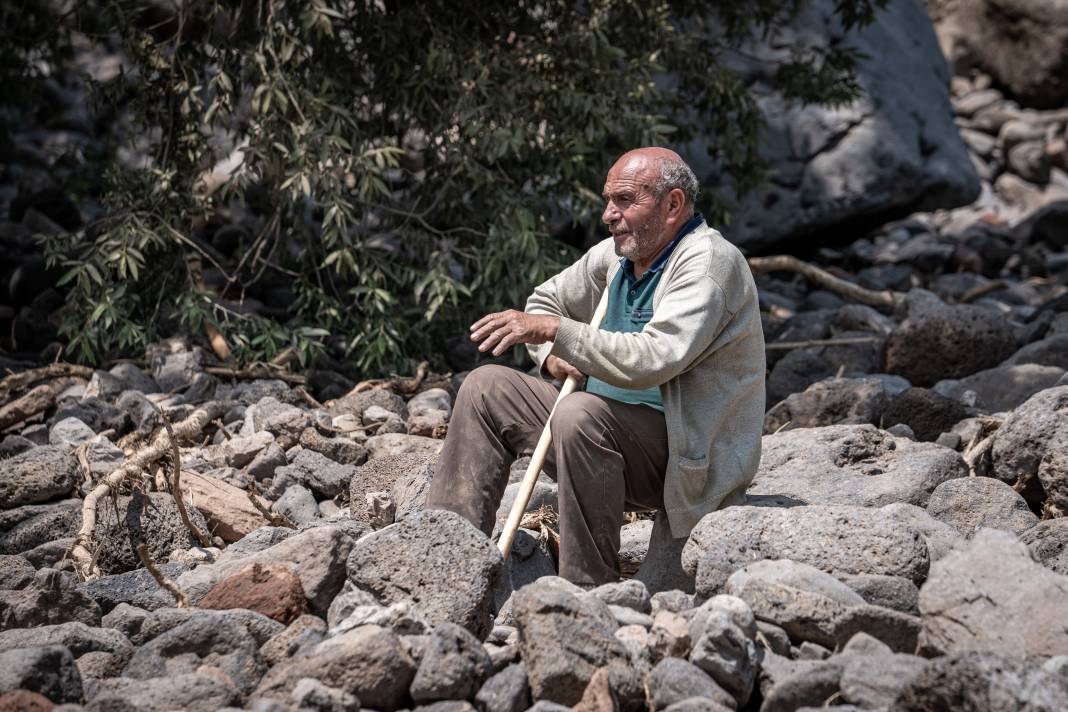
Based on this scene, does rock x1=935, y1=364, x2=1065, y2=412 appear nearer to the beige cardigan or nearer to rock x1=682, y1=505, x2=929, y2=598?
the beige cardigan

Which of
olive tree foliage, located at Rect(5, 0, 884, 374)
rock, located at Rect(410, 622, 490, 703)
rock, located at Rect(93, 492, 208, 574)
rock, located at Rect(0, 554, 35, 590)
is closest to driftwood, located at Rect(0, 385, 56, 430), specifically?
olive tree foliage, located at Rect(5, 0, 884, 374)

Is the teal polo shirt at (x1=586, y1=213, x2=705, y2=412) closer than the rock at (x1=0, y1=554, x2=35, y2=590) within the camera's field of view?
No

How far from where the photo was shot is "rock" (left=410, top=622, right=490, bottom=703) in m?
3.39

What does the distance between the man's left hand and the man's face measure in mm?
507

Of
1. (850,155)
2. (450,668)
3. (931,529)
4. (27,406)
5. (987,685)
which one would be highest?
(987,685)

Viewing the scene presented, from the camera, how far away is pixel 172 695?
334 centimetres

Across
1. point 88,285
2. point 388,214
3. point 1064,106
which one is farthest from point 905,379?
point 1064,106

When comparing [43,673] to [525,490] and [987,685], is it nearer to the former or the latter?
[525,490]

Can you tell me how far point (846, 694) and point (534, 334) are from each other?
1548mm

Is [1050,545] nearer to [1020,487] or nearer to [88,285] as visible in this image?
[1020,487]

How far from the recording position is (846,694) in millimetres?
3211

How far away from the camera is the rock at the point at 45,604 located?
402 cm

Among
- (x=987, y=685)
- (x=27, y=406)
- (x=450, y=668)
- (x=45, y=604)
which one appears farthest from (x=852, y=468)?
(x=27, y=406)

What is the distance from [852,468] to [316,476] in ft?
8.01
